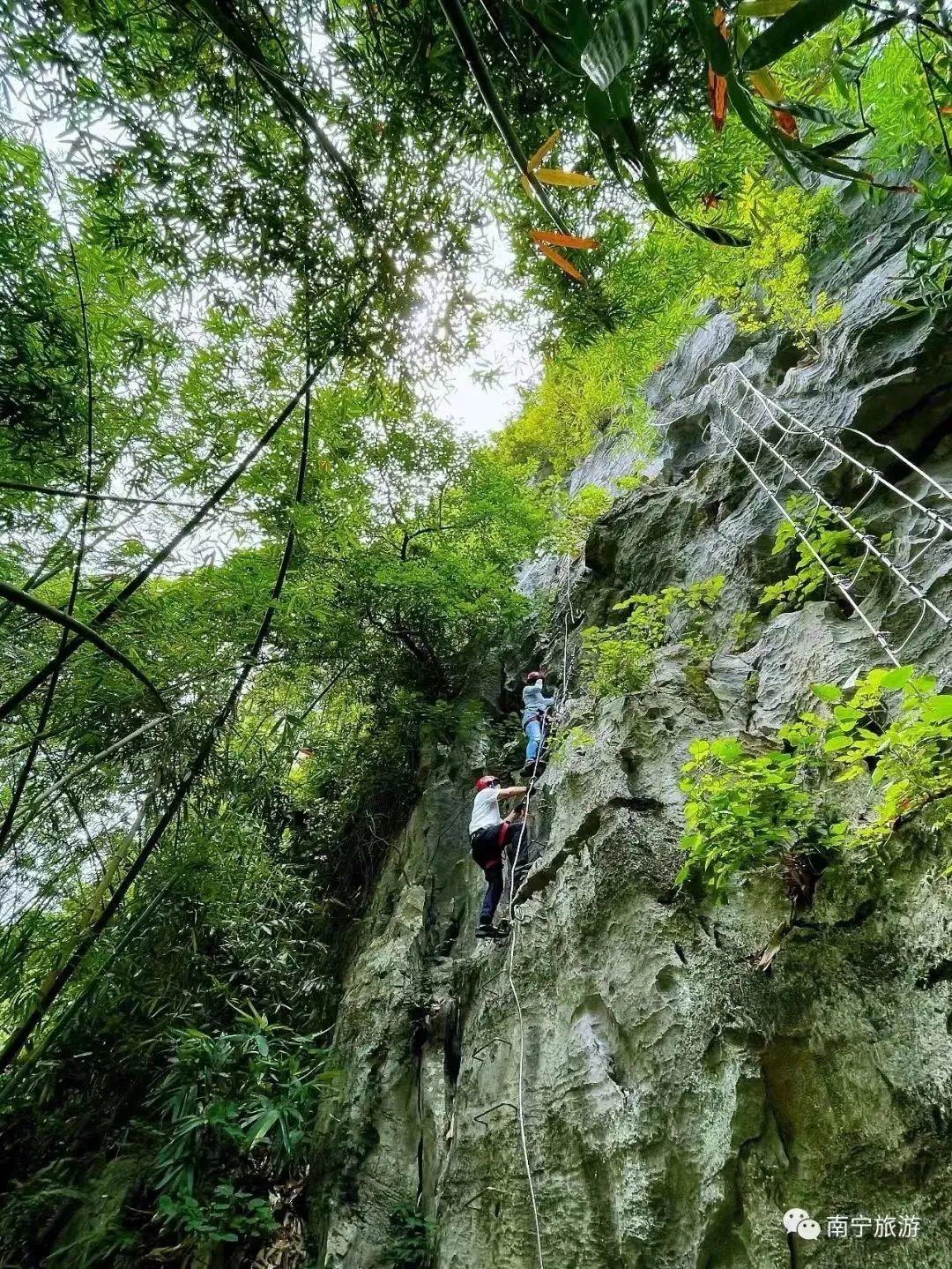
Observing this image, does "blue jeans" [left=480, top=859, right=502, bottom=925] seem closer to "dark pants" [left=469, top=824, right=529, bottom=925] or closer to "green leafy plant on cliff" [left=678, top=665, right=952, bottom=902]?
"dark pants" [left=469, top=824, right=529, bottom=925]

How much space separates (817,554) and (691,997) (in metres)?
2.26

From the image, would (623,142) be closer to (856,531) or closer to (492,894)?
(856,531)

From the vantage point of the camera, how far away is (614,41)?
68cm

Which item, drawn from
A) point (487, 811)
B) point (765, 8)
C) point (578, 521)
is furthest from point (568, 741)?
point (578, 521)

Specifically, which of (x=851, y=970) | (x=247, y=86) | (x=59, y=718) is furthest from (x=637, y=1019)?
(x=247, y=86)

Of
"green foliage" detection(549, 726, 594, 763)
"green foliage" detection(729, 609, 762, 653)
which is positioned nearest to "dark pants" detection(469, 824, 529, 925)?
"green foliage" detection(549, 726, 594, 763)

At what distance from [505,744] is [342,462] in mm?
3268

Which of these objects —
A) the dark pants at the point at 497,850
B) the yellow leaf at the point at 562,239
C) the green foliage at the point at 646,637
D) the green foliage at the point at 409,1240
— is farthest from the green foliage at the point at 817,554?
the green foliage at the point at 409,1240

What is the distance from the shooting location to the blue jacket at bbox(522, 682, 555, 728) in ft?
18.3

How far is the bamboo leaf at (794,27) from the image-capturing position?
0.68 meters

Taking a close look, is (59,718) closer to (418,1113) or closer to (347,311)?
(347,311)

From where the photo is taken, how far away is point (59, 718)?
296 cm

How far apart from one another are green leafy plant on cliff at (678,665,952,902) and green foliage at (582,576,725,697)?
1437mm

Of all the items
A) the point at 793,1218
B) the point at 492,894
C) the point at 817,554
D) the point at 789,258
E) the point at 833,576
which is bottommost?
the point at 793,1218
